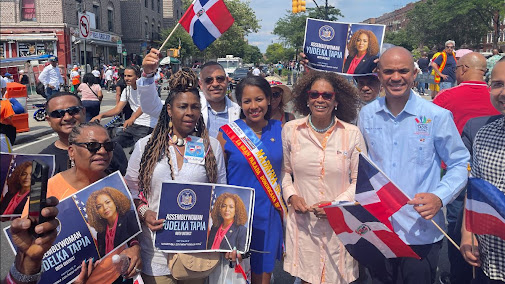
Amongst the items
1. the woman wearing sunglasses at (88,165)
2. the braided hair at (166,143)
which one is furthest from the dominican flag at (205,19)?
the woman wearing sunglasses at (88,165)

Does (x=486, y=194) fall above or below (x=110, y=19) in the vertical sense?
below

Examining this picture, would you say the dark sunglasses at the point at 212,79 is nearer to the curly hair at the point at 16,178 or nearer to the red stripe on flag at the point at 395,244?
the red stripe on flag at the point at 395,244

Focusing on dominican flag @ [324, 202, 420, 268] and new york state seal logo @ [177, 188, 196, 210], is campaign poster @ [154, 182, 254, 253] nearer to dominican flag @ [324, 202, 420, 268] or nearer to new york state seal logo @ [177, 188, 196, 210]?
new york state seal logo @ [177, 188, 196, 210]

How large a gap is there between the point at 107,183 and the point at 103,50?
41.5 meters

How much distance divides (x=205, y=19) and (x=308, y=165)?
122 inches

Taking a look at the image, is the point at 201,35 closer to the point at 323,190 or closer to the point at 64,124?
the point at 64,124

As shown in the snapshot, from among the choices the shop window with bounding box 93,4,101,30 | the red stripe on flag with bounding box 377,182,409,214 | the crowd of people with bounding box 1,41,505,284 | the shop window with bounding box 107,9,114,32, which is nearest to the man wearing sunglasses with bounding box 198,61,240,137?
the crowd of people with bounding box 1,41,505,284

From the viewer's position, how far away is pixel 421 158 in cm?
272

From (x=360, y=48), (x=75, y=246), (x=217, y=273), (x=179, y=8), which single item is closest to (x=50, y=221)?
(x=75, y=246)

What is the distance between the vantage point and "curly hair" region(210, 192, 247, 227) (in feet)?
8.61

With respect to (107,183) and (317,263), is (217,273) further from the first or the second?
(107,183)

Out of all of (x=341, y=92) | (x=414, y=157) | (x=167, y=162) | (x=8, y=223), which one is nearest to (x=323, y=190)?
(x=414, y=157)

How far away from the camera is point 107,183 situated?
7.67 ft

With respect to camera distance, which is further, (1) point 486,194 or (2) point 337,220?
(2) point 337,220
